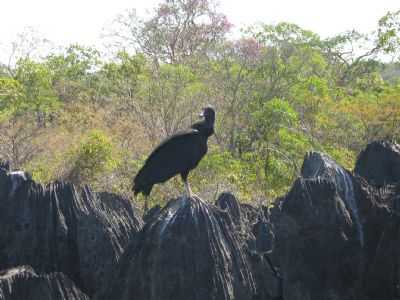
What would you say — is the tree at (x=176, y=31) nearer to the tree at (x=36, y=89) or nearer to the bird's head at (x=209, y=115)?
the tree at (x=36, y=89)

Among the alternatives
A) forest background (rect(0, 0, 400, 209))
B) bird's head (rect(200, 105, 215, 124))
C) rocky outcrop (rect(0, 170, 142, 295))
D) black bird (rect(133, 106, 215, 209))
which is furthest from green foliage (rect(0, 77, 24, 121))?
rocky outcrop (rect(0, 170, 142, 295))

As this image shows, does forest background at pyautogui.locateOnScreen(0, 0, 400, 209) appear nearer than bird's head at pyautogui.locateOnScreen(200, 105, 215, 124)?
No

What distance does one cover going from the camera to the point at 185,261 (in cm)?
456

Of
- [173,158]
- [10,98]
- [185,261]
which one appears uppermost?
[10,98]

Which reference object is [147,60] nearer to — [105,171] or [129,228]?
[105,171]

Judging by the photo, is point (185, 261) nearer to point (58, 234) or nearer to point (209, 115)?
point (58, 234)

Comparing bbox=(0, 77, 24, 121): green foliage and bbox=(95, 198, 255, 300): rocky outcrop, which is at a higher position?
bbox=(0, 77, 24, 121): green foliage

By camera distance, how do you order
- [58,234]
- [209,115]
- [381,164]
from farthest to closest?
[381,164], [209,115], [58,234]

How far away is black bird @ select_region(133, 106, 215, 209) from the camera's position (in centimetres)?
575

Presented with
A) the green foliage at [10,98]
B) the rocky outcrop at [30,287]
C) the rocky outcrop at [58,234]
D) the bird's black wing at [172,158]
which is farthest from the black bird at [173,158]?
the green foliage at [10,98]

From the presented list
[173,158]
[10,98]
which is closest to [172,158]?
[173,158]

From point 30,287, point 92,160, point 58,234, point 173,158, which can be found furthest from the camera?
point 92,160

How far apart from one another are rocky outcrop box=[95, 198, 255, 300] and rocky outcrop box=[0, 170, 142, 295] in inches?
29.1

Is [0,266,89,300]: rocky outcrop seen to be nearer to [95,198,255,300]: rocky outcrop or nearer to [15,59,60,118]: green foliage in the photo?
[95,198,255,300]: rocky outcrop
